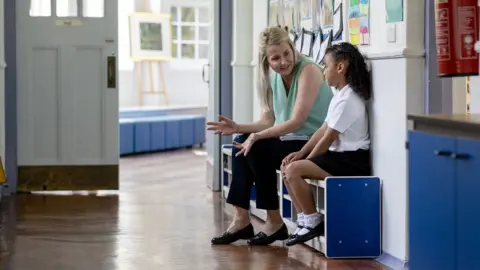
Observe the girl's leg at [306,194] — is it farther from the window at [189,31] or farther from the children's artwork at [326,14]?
the window at [189,31]

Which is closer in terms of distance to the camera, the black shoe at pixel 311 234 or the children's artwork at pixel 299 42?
the black shoe at pixel 311 234

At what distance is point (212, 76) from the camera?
7230 millimetres

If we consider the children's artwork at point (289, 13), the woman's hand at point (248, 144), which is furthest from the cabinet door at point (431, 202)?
the children's artwork at point (289, 13)

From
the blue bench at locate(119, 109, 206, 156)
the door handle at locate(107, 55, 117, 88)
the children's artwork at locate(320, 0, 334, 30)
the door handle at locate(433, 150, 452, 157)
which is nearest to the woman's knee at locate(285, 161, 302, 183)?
the children's artwork at locate(320, 0, 334, 30)

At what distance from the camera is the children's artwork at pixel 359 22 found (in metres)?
4.46

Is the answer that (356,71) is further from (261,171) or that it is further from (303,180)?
(261,171)

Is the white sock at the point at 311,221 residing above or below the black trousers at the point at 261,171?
below

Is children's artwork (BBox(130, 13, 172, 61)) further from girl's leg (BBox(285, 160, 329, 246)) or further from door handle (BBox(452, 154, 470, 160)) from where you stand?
door handle (BBox(452, 154, 470, 160))

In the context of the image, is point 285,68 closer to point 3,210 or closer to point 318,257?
point 318,257

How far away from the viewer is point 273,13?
6.19 m

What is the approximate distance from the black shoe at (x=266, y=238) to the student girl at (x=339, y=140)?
0.24 m

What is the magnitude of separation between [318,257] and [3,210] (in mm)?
2568

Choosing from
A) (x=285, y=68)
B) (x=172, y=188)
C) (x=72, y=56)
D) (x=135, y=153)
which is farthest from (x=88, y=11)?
(x=135, y=153)

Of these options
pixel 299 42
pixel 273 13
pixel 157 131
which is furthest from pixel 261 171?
pixel 157 131
